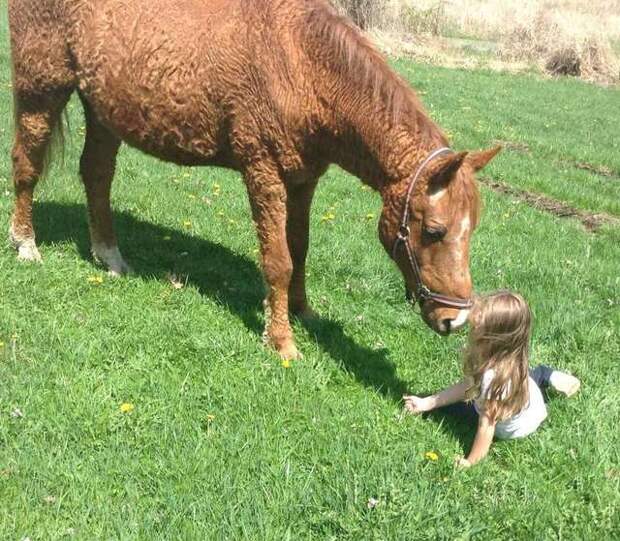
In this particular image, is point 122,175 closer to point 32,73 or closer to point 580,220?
point 32,73

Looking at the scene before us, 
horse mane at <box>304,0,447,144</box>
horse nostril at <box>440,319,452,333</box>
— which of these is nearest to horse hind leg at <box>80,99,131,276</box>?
horse mane at <box>304,0,447,144</box>

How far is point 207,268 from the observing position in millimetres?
5961

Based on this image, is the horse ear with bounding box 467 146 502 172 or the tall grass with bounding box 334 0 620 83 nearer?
the horse ear with bounding box 467 146 502 172

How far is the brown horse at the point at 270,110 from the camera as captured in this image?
405 centimetres

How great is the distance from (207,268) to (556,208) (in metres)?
→ 5.82

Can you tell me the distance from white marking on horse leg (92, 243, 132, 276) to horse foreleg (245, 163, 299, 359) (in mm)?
1597

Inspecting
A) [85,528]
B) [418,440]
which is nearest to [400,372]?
[418,440]

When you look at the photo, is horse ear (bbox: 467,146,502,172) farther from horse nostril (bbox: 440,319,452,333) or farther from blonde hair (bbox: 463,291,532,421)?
horse nostril (bbox: 440,319,452,333)

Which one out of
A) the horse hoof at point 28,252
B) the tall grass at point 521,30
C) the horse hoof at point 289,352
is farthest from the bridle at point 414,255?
the tall grass at point 521,30

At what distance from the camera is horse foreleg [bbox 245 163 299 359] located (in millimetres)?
4688

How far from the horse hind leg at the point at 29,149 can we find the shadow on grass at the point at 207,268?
1.16 ft

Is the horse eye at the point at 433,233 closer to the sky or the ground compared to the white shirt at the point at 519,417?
closer to the sky

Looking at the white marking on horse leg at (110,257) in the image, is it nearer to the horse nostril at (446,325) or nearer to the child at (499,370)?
the horse nostril at (446,325)

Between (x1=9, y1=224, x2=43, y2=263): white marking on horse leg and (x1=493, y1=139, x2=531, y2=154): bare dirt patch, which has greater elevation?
(x1=9, y1=224, x2=43, y2=263): white marking on horse leg
